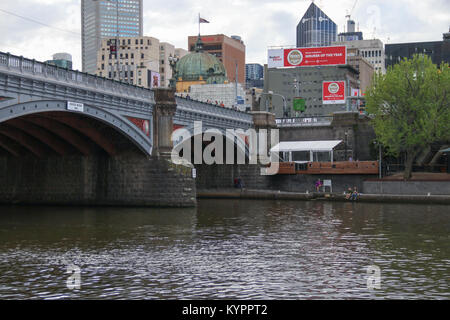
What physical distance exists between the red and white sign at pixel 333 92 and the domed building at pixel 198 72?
4302 centimetres

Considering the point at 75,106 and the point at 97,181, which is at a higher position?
the point at 75,106

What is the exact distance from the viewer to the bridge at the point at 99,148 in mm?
56031

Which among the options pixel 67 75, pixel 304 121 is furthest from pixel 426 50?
pixel 67 75

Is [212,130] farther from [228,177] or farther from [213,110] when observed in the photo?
[228,177]

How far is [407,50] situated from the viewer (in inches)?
7692

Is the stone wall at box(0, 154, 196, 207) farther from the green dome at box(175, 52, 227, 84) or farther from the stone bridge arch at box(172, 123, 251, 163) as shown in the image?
the green dome at box(175, 52, 227, 84)

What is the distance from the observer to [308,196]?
72.9m

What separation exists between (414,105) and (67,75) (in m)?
39.9

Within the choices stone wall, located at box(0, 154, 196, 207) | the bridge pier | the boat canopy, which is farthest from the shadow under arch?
the boat canopy

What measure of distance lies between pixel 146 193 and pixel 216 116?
→ 1670 centimetres

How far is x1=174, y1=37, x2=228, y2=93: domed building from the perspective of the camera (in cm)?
16338

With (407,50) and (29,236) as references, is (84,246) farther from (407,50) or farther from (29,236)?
(407,50)

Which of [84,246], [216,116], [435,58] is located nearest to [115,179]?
[216,116]

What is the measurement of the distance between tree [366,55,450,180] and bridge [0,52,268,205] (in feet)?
70.3
